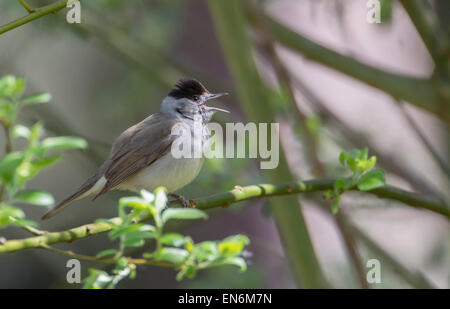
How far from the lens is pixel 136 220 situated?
5.37ft

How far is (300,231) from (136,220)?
1.10 metres

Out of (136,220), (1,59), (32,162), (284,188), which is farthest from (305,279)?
(1,59)

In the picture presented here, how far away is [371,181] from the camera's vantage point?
5.94 ft

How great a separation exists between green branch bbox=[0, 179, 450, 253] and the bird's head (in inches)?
29.0

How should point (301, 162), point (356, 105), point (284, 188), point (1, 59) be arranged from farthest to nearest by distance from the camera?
point (356, 105) < point (1, 59) < point (301, 162) < point (284, 188)

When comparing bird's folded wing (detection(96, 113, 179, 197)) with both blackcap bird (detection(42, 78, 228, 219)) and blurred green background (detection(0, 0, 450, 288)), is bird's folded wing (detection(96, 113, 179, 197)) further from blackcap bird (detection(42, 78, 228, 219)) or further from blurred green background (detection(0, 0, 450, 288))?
blurred green background (detection(0, 0, 450, 288))

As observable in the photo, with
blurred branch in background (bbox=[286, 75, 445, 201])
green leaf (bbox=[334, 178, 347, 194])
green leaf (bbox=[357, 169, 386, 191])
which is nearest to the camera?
green leaf (bbox=[357, 169, 386, 191])

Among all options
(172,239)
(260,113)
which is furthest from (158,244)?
(260,113)

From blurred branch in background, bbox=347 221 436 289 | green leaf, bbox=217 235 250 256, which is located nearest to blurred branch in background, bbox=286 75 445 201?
blurred branch in background, bbox=347 221 436 289

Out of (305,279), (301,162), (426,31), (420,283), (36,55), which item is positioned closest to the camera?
(305,279)

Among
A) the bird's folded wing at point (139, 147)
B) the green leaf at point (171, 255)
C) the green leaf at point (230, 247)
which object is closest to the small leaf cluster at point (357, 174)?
the green leaf at point (230, 247)

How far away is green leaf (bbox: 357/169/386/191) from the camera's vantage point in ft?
5.87

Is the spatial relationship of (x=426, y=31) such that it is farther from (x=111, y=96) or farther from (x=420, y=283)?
(x=111, y=96)
